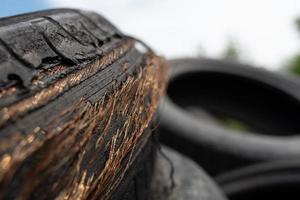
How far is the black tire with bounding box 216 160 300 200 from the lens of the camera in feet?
7.00

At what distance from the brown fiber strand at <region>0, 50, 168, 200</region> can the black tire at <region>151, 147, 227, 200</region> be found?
27 cm

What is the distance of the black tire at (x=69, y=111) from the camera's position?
615 mm

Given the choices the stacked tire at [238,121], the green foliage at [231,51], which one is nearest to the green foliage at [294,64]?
the green foliage at [231,51]

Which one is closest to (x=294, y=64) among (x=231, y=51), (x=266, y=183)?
(x=231, y=51)

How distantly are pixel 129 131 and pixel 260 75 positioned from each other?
3.21 metres

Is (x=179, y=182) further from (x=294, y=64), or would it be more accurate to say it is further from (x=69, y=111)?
(x=294, y=64)

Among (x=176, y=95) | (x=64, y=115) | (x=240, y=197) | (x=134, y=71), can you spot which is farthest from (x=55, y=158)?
(x=176, y=95)

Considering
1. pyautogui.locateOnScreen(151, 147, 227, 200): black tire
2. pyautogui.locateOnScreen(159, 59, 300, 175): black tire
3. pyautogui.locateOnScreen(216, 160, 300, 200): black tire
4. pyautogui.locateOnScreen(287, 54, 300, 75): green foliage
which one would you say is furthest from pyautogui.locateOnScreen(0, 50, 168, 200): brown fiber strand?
pyautogui.locateOnScreen(287, 54, 300, 75): green foliage

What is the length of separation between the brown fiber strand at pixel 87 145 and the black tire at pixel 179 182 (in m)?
0.27

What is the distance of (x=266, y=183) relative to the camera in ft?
7.21

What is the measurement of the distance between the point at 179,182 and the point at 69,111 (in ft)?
2.22

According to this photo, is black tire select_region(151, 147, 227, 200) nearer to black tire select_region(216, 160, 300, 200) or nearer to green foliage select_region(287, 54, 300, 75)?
black tire select_region(216, 160, 300, 200)

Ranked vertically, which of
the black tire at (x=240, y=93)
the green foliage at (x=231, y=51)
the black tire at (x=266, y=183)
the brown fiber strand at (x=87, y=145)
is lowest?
the brown fiber strand at (x=87, y=145)

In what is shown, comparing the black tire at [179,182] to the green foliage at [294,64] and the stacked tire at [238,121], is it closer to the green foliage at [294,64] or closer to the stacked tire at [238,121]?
the stacked tire at [238,121]
